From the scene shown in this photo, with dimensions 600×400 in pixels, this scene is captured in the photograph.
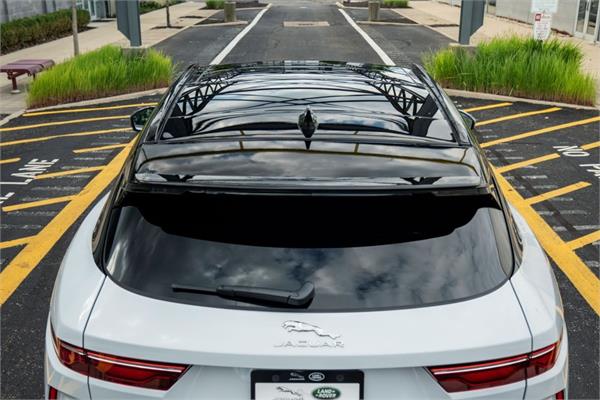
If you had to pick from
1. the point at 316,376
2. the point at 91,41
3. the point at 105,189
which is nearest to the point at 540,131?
the point at 105,189

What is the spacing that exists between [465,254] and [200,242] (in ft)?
3.36

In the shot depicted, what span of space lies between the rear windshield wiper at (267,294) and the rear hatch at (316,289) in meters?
0.02

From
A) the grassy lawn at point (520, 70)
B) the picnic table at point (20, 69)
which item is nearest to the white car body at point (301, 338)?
the grassy lawn at point (520, 70)

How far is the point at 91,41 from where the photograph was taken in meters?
23.5

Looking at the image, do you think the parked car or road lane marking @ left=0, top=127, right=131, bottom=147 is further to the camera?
road lane marking @ left=0, top=127, right=131, bottom=147

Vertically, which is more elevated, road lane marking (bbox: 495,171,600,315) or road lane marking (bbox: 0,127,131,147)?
road lane marking (bbox: 495,171,600,315)

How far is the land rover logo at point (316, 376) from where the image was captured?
225 cm

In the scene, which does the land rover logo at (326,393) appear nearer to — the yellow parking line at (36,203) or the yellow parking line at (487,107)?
the yellow parking line at (36,203)

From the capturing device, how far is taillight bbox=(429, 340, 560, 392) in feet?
7.46

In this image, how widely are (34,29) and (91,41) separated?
1878mm

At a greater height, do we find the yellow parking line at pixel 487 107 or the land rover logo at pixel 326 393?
the land rover logo at pixel 326 393

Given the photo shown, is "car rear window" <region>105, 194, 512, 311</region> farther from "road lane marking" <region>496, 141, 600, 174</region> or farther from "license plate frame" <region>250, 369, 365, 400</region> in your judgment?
"road lane marking" <region>496, 141, 600, 174</region>

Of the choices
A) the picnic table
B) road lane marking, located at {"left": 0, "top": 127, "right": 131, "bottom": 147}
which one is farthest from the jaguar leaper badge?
the picnic table

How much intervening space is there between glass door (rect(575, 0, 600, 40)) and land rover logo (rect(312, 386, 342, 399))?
23297mm
